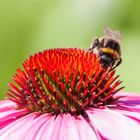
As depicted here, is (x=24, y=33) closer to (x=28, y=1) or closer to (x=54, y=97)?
(x=28, y=1)

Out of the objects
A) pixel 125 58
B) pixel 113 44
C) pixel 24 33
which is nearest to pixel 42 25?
pixel 24 33

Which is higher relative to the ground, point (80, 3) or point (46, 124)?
point (80, 3)

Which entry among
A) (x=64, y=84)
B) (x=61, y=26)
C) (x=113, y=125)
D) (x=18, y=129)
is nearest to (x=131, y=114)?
(x=113, y=125)

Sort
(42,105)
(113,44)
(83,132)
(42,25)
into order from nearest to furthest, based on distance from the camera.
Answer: (83,132), (42,105), (113,44), (42,25)

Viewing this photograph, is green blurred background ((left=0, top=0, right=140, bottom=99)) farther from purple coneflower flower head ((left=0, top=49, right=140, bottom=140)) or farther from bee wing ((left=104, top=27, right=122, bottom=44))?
purple coneflower flower head ((left=0, top=49, right=140, bottom=140))

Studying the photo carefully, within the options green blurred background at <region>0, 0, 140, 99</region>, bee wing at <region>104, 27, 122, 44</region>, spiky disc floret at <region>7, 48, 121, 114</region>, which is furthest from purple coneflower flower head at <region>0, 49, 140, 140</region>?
green blurred background at <region>0, 0, 140, 99</region>

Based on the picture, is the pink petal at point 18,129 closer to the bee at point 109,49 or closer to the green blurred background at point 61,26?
the bee at point 109,49

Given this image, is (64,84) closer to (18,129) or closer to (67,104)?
(67,104)
